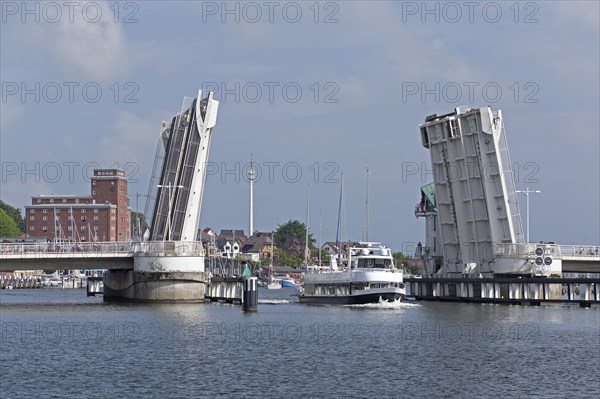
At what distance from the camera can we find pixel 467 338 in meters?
48.5

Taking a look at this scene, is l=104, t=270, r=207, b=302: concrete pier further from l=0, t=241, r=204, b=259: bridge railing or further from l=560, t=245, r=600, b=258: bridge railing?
l=560, t=245, r=600, b=258: bridge railing

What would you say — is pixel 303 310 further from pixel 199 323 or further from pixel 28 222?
pixel 28 222

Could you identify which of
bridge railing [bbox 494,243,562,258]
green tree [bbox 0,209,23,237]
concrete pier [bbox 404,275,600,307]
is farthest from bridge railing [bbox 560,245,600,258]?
green tree [bbox 0,209,23,237]

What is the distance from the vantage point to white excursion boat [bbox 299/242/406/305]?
67.9m

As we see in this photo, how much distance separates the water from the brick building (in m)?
113

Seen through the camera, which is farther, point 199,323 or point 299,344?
point 199,323

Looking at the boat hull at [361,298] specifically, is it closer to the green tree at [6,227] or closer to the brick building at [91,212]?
the brick building at [91,212]

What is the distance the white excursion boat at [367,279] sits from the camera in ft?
223

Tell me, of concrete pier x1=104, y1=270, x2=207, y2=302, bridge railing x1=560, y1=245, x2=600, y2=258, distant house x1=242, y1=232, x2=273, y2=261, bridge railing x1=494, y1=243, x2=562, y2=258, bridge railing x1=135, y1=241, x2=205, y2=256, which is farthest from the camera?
distant house x1=242, y1=232, x2=273, y2=261

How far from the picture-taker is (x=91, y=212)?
579ft

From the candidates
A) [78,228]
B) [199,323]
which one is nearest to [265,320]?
[199,323]

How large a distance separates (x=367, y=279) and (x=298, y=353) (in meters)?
25.9

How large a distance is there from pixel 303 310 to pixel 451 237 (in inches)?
475

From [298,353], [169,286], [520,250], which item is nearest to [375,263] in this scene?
[520,250]
